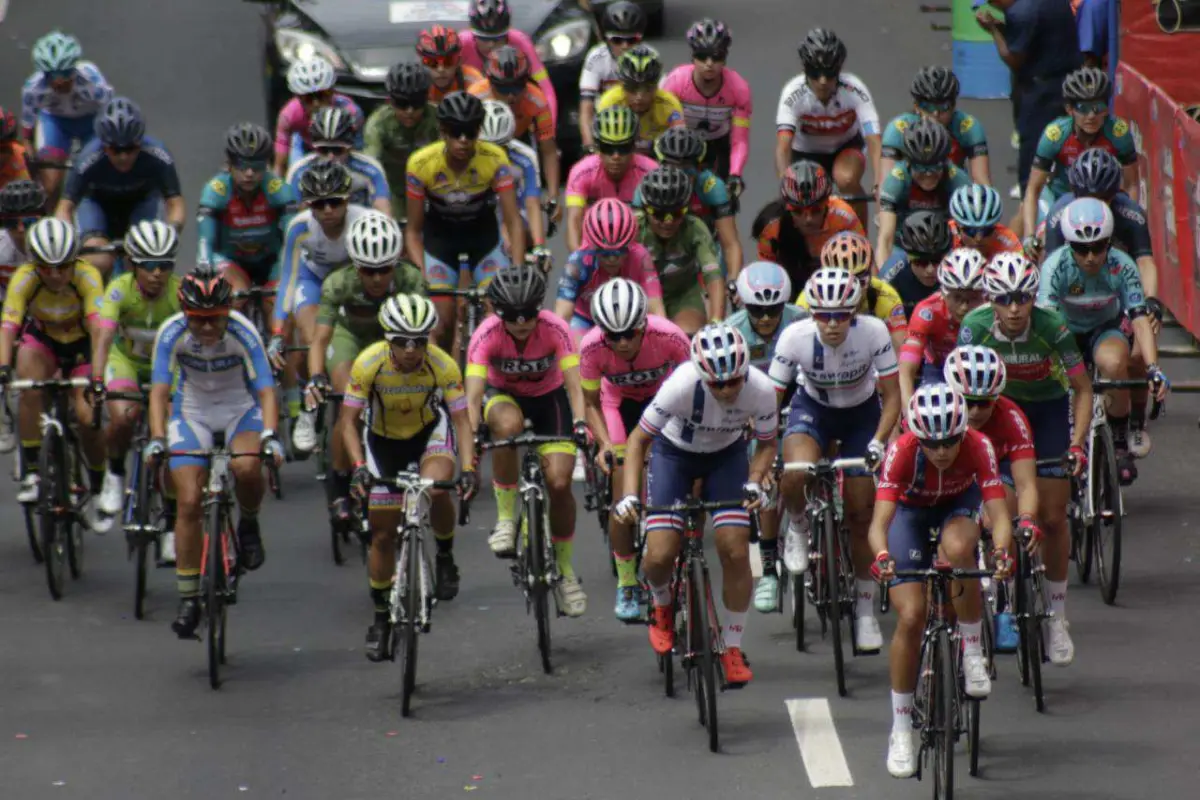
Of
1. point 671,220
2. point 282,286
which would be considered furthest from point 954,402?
point 282,286

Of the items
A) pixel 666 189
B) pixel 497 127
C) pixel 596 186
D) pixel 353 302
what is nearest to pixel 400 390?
pixel 353 302

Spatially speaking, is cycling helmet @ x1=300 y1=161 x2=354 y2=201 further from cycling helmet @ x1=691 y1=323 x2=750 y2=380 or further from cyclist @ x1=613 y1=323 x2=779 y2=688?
cycling helmet @ x1=691 y1=323 x2=750 y2=380

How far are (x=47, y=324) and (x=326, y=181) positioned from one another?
1.93 metres

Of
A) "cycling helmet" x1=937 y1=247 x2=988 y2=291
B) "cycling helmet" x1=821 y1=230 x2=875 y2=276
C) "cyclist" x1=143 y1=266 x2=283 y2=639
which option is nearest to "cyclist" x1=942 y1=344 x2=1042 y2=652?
"cycling helmet" x1=937 y1=247 x2=988 y2=291

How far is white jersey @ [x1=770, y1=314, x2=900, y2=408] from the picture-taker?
1272 centimetres

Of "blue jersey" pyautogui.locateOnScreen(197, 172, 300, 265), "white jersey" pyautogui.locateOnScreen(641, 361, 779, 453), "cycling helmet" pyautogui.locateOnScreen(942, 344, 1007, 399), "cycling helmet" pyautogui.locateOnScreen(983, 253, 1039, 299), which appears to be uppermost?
"blue jersey" pyautogui.locateOnScreen(197, 172, 300, 265)

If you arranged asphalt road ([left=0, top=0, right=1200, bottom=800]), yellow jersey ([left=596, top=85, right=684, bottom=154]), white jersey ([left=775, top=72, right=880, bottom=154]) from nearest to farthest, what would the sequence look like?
asphalt road ([left=0, top=0, right=1200, bottom=800]) < white jersey ([left=775, top=72, right=880, bottom=154]) < yellow jersey ([left=596, top=85, right=684, bottom=154])

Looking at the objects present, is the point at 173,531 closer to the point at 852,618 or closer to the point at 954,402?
the point at 852,618

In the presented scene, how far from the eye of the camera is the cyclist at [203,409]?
512 inches

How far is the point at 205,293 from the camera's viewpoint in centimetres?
1316

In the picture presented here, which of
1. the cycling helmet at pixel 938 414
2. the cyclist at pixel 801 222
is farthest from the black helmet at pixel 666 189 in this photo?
the cycling helmet at pixel 938 414

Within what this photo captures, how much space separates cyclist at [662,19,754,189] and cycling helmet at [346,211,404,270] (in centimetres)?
411

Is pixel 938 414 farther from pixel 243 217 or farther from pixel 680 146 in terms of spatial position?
pixel 243 217

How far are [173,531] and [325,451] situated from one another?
148 centimetres
